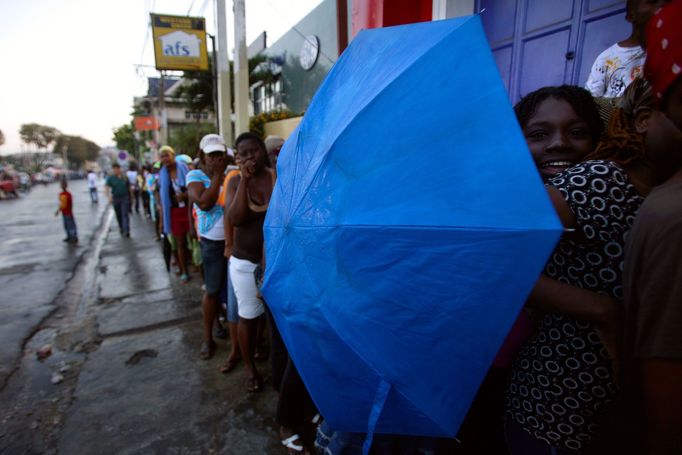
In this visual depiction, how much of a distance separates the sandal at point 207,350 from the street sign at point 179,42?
11.5m

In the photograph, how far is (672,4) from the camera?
0.76 m

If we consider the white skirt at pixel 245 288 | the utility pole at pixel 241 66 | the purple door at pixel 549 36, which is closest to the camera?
the white skirt at pixel 245 288

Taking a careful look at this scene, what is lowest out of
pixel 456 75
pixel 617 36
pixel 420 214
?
pixel 420 214

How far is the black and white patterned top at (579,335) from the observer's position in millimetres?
915

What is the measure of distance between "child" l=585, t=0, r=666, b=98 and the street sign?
42.3ft

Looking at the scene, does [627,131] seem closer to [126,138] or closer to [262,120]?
[262,120]

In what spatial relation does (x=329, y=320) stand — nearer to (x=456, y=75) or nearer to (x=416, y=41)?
(x=456, y=75)

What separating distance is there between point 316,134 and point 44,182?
59.1 metres

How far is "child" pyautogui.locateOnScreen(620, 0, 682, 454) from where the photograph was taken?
721mm

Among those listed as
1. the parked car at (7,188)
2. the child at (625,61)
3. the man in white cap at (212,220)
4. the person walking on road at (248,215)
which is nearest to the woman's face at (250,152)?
the person walking on road at (248,215)

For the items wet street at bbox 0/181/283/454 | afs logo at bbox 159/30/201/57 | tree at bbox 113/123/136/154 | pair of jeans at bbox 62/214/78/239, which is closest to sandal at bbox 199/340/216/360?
wet street at bbox 0/181/283/454

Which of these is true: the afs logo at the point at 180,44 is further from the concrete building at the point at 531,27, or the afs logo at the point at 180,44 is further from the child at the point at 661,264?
the child at the point at 661,264

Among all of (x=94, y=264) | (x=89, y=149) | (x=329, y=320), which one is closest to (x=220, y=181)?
(x=329, y=320)

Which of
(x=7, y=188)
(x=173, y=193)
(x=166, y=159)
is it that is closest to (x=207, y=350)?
(x=173, y=193)
